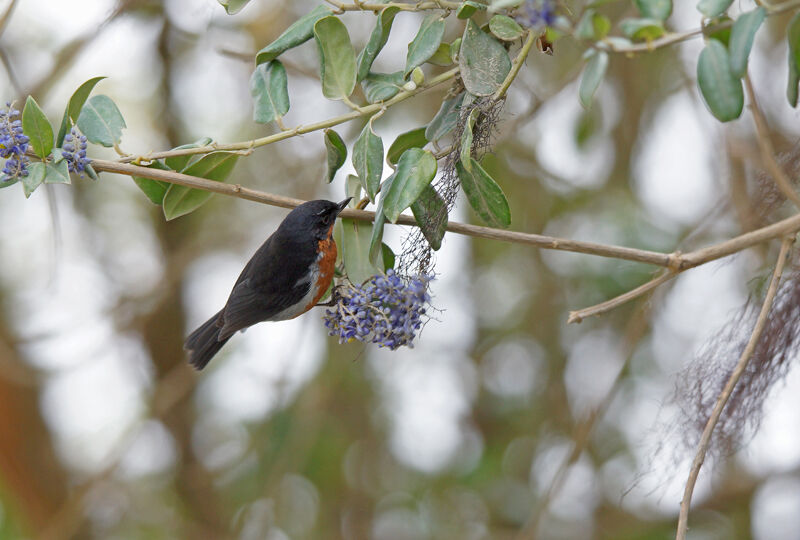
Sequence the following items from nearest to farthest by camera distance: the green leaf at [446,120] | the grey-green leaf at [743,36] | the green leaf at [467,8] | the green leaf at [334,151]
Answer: the grey-green leaf at [743,36] < the green leaf at [467,8] < the green leaf at [446,120] < the green leaf at [334,151]

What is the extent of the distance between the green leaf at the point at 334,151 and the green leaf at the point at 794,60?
1051mm

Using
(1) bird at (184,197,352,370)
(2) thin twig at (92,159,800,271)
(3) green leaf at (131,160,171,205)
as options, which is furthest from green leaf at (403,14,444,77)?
(1) bird at (184,197,352,370)

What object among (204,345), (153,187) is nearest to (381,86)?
(153,187)

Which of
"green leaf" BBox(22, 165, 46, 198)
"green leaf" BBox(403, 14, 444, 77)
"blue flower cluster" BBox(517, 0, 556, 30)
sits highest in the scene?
"green leaf" BBox(403, 14, 444, 77)

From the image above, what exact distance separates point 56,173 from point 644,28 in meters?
1.28

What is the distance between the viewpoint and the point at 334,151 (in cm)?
207

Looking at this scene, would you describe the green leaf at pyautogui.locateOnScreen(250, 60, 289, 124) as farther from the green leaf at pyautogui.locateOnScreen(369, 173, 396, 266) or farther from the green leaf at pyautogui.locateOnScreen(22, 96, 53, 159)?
the green leaf at pyautogui.locateOnScreen(22, 96, 53, 159)

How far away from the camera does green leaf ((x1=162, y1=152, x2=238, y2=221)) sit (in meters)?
2.04

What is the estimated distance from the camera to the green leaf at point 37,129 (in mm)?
1789

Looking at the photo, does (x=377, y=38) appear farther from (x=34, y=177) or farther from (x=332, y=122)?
(x=34, y=177)

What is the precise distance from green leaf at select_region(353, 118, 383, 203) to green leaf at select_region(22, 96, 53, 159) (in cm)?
68

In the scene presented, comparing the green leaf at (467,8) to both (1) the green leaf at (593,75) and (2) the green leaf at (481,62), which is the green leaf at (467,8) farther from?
(1) the green leaf at (593,75)

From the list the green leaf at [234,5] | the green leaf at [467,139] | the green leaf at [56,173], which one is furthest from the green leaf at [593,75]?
the green leaf at [56,173]

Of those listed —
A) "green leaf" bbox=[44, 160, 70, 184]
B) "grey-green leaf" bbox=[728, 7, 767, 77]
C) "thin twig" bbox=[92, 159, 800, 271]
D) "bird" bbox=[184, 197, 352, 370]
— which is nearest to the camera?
"grey-green leaf" bbox=[728, 7, 767, 77]
